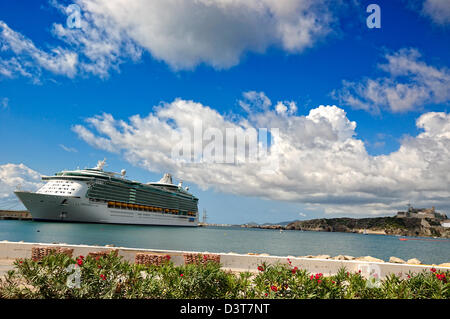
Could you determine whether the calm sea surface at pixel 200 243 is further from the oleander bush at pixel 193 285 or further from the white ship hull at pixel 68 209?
the oleander bush at pixel 193 285

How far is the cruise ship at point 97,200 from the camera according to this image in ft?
289

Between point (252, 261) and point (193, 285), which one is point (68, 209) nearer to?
point (252, 261)

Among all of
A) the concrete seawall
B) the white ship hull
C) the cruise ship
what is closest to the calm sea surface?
the white ship hull

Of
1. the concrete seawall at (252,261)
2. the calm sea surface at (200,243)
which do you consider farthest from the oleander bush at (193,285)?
the calm sea surface at (200,243)

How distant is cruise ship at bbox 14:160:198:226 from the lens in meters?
88.2

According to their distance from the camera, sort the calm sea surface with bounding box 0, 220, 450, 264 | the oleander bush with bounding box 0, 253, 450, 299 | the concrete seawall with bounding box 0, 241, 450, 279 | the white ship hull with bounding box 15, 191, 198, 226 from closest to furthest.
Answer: the oleander bush with bounding box 0, 253, 450, 299
the concrete seawall with bounding box 0, 241, 450, 279
the calm sea surface with bounding box 0, 220, 450, 264
the white ship hull with bounding box 15, 191, 198, 226

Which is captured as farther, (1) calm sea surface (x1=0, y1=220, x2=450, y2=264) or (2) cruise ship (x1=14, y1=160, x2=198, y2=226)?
(2) cruise ship (x1=14, y1=160, x2=198, y2=226)

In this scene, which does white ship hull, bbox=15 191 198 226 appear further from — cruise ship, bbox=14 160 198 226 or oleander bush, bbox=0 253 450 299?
oleander bush, bbox=0 253 450 299

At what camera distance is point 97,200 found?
9281cm
